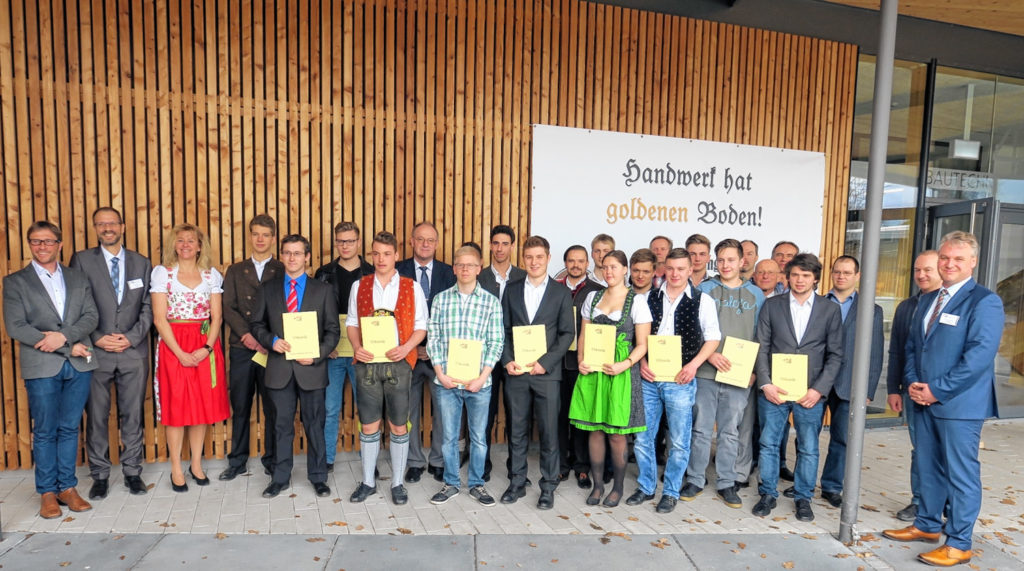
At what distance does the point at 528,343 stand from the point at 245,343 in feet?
6.47

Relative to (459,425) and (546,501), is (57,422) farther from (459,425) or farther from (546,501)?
(546,501)

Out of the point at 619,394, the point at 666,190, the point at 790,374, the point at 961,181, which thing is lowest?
the point at 619,394

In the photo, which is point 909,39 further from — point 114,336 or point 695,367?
point 114,336

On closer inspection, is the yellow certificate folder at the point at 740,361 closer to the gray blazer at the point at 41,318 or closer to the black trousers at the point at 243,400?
the black trousers at the point at 243,400

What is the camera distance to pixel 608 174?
5.61 m

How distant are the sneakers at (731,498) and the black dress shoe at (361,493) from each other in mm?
2424

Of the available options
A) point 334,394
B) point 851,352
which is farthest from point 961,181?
point 334,394

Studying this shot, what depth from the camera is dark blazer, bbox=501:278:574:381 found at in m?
3.93

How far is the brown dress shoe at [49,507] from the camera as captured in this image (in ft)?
12.0

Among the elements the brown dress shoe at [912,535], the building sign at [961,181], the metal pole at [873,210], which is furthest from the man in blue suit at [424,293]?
the building sign at [961,181]

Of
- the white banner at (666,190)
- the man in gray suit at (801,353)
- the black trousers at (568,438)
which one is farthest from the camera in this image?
the white banner at (666,190)

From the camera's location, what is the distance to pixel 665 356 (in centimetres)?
389

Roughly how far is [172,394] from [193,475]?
2.19 ft

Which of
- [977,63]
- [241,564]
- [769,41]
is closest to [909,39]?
[977,63]
